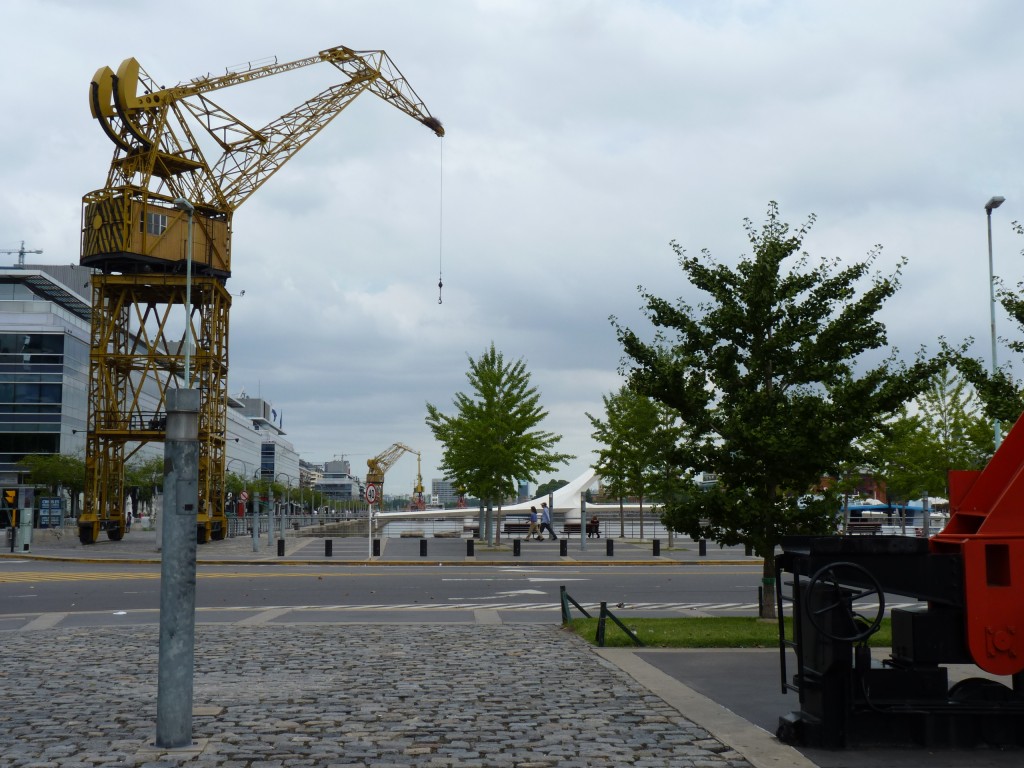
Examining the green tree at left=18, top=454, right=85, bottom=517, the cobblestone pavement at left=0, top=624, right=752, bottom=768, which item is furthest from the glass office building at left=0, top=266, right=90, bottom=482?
the cobblestone pavement at left=0, top=624, right=752, bottom=768

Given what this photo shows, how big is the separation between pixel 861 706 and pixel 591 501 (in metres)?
117

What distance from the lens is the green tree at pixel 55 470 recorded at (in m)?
75.4

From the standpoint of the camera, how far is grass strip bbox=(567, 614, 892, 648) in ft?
45.7

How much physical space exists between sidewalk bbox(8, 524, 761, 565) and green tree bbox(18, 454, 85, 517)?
26189 mm

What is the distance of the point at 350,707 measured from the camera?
9.38 m

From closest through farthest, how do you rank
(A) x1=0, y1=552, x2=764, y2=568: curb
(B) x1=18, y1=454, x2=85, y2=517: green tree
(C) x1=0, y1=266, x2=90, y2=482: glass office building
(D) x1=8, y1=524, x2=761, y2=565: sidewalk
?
(A) x1=0, y1=552, x2=764, y2=568: curb
(D) x1=8, y1=524, x2=761, y2=565: sidewalk
(B) x1=18, y1=454, x2=85, y2=517: green tree
(C) x1=0, y1=266, x2=90, y2=482: glass office building

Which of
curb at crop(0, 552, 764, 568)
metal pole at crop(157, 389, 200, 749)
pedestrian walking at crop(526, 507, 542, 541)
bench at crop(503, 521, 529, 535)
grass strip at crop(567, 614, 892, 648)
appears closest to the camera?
metal pole at crop(157, 389, 200, 749)

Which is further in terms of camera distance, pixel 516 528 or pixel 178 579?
pixel 516 528

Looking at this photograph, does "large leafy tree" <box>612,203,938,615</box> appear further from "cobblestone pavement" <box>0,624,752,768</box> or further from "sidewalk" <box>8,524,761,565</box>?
"sidewalk" <box>8,524,761,565</box>

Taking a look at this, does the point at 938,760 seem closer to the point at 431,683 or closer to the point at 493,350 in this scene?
the point at 431,683

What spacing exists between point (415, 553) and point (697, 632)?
84.8 feet

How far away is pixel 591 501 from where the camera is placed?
124 meters

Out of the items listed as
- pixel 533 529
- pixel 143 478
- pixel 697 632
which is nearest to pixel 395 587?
pixel 697 632

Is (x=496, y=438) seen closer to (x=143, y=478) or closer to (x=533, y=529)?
(x=533, y=529)
